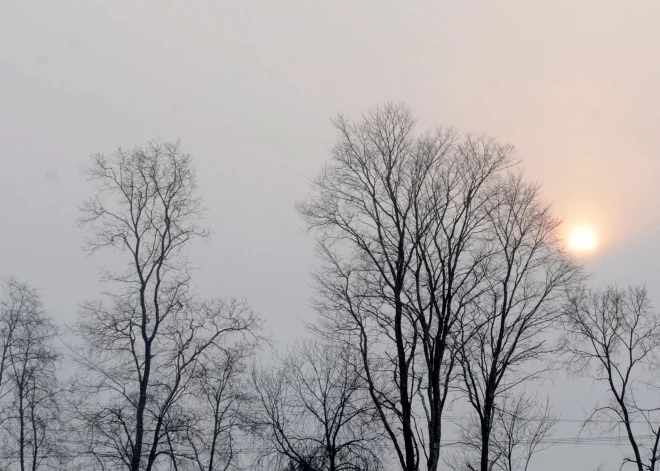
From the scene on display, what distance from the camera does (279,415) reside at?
96.4 ft

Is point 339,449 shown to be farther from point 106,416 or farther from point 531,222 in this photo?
point 531,222

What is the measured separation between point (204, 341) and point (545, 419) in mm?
20948

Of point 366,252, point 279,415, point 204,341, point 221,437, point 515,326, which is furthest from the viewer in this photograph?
point 221,437

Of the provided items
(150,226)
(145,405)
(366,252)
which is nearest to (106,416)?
(145,405)

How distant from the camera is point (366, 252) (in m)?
21.4

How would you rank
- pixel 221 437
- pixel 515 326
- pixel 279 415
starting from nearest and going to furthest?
pixel 515 326 → pixel 279 415 → pixel 221 437

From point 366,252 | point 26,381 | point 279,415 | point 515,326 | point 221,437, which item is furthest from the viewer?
point 26,381

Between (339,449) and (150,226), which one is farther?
(150,226)

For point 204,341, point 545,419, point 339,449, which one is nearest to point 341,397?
point 339,449

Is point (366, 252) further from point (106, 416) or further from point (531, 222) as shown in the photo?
point (106, 416)

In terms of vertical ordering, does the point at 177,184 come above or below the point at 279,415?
above

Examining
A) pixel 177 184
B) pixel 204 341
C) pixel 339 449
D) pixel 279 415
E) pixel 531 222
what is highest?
pixel 177 184

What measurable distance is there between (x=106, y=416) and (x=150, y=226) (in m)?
7.36

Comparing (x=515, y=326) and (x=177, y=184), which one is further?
(x=177, y=184)
